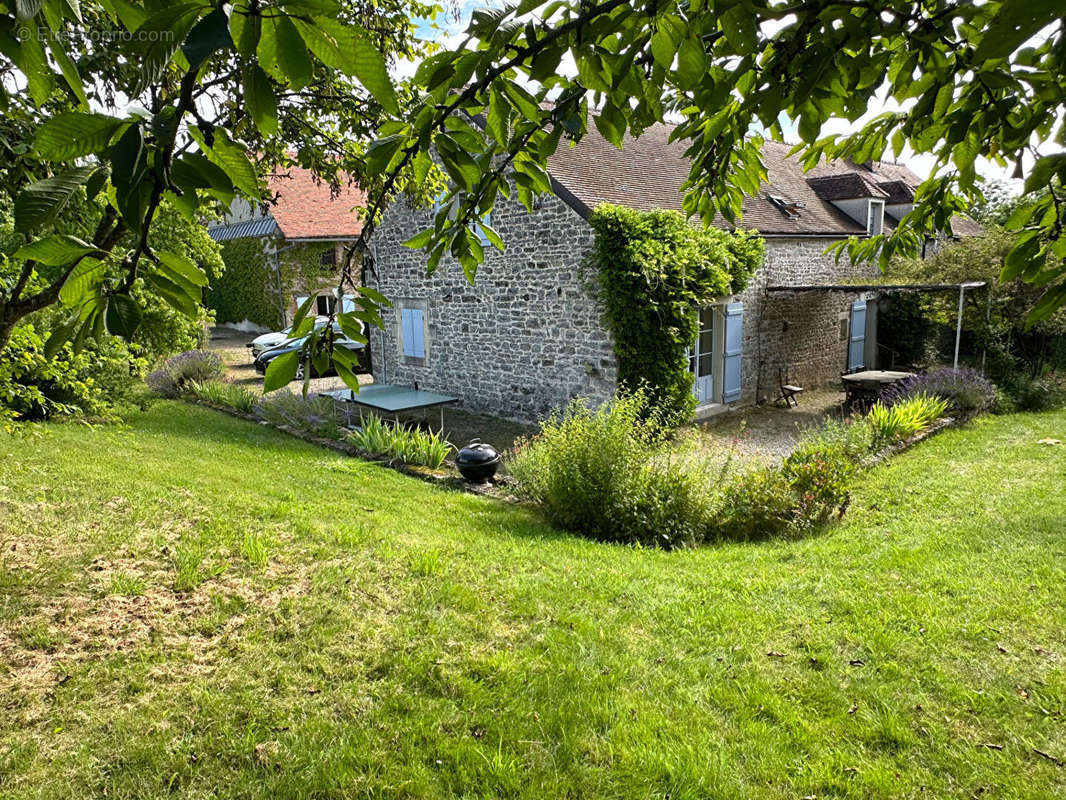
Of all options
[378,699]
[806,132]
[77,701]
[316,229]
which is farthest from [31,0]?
[316,229]

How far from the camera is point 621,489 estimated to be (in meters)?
7.13

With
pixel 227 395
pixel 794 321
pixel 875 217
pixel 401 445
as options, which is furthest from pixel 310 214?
pixel 875 217

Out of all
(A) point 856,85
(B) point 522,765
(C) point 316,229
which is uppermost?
(C) point 316,229

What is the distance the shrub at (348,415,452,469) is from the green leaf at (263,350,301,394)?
8.43m

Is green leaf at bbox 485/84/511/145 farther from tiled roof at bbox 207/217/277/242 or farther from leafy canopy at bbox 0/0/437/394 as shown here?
tiled roof at bbox 207/217/277/242

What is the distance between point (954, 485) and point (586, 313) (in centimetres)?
608

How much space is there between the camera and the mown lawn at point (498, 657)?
301 centimetres

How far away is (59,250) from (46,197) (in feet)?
0.46

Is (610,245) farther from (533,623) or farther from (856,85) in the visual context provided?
(856,85)

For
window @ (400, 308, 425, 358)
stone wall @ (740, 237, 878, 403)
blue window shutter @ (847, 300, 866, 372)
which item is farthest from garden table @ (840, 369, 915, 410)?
window @ (400, 308, 425, 358)

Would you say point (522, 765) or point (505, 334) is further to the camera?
point (505, 334)

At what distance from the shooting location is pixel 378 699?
137 inches

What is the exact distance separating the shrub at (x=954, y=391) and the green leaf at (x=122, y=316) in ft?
44.1

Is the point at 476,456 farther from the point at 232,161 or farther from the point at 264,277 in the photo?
the point at 264,277
